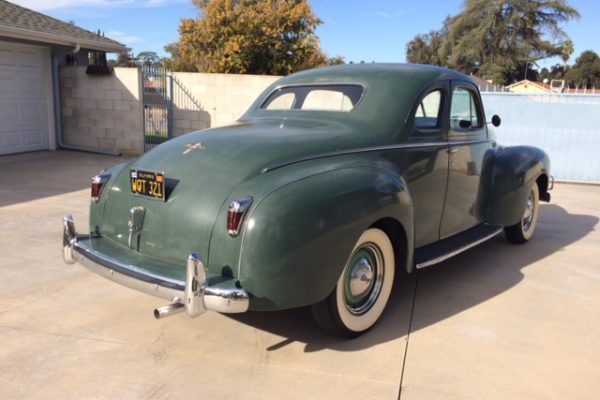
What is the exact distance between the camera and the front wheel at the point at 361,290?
125 inches

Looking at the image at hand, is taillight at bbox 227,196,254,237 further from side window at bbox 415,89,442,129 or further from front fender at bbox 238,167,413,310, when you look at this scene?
side window at bbox 415,89,442,129

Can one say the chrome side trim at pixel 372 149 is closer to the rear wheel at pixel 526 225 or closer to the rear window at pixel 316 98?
the rear window at pixel 316 98

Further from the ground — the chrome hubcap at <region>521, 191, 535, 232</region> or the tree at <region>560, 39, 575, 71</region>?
the tree at <region>560, 39, 575, 71</region>

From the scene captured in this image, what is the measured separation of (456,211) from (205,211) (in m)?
2.34

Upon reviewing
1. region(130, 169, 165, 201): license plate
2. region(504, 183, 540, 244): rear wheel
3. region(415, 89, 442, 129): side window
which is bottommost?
region(504, 183, 540, 244): rear wheel

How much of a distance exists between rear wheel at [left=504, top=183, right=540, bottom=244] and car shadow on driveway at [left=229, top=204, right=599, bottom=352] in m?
0.09

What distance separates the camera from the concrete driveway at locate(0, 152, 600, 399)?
9.29 feet

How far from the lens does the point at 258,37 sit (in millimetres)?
20203

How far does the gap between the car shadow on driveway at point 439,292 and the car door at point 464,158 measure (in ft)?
1.49

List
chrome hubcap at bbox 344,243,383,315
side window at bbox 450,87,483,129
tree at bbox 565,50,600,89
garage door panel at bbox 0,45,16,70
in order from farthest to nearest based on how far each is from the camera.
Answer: tree at bbox 565,50,600,89 → garage door panel at bbox 0,45,16,70 → side window at bbox 450,87,483,129 → chrome hubcap at bbox 344,243,383,315

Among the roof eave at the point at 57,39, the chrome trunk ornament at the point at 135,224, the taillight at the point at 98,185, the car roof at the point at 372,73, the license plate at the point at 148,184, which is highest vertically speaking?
the roof eave at the point at 57,39

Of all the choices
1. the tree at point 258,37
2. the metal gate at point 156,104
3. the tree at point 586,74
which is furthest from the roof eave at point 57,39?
the tree at point 586,74

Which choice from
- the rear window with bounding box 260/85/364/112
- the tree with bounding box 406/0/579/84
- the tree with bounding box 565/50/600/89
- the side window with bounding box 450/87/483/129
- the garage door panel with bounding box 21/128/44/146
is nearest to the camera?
the rear window with bounding box 260/85/364/112

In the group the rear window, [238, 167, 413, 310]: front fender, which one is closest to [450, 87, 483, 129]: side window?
the rear window
